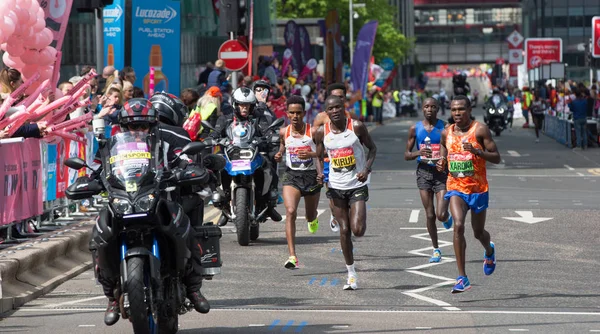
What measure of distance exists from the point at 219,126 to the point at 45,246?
414 cm

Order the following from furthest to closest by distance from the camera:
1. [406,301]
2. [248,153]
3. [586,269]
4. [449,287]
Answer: [248,153] < [586,269] < [449,287] < [406,301]

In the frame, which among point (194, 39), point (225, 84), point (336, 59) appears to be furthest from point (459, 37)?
point (225, 84)

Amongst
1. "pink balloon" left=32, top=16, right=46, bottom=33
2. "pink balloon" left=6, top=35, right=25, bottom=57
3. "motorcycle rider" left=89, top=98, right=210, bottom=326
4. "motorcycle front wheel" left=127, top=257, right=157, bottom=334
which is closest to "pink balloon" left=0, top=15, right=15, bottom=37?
"pink balloon" left=6, top=35, right=25, bottom=57

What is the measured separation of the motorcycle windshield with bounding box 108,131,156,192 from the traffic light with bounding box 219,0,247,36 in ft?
54.5

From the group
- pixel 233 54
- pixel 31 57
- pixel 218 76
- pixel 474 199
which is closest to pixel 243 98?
pixel 31 57

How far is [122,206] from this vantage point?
8648 mm

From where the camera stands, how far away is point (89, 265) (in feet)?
46.1

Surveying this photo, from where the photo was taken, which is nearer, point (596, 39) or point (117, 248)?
point (117, 248)

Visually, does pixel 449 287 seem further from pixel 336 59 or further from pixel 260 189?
pixel 336 59

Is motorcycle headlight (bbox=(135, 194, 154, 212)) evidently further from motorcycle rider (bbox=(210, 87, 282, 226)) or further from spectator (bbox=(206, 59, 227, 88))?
spectator (bbox=(206, 59, 227, 88))

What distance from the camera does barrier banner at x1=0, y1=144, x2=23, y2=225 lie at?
12.8m

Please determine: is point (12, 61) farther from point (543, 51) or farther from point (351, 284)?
point (543, 51)

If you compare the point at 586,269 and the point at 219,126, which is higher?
the point at 219,126

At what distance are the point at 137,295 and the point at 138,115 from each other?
1.28 m
